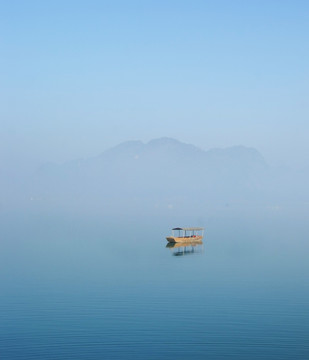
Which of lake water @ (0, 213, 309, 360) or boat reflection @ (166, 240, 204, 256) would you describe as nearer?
lake water @ (0, 213, 309, 360)

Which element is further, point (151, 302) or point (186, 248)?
point (186, 248)

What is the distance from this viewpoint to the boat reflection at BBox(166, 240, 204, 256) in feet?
376

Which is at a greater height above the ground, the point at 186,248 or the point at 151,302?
the point at 186,248

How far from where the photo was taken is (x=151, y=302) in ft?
208

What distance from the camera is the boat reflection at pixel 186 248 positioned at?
114556mm

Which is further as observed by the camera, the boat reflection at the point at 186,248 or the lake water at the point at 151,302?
the boat reflection at the point at 186,248

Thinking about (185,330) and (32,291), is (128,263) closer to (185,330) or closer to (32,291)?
(32,291)

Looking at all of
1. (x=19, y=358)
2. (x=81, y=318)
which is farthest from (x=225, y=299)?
(x=19, y=358)

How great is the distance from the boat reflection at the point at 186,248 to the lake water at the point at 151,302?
1.56m

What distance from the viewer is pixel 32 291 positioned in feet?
226

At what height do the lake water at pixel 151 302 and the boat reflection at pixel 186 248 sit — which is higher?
the boat reflection at pixel 186 248

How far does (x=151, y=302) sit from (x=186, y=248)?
60599 mm

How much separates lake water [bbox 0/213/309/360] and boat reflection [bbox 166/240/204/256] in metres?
1.56

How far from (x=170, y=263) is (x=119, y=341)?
48810 millimetres
